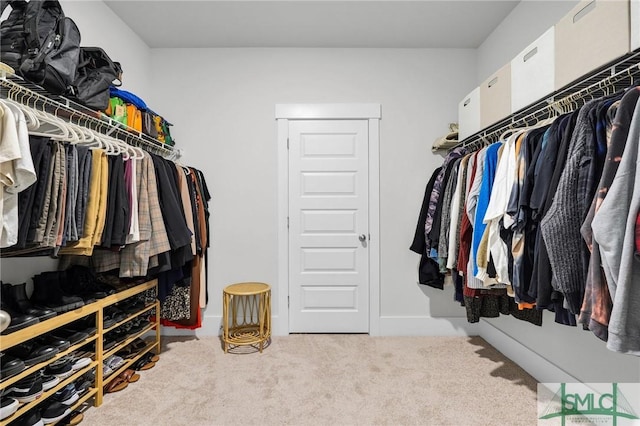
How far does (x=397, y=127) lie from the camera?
286cm

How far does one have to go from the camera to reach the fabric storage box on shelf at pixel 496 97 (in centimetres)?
183

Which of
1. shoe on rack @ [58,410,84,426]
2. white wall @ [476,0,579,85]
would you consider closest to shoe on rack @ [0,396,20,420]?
shoe on rack @ [58,410,84,426]

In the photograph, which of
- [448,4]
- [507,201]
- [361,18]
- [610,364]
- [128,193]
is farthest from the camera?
[361,18]

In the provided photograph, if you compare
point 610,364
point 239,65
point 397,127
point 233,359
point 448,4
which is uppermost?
point 448,4

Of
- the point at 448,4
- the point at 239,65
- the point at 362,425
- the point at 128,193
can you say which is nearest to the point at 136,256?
the point at 128,193

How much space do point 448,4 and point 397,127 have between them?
3.15 ft

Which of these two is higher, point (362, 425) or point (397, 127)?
point (397, 127)

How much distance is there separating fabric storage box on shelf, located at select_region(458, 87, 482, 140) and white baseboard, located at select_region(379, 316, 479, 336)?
1.60 meters

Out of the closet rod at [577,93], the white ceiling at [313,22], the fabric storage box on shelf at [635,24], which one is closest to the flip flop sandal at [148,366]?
the white ceiling at [313,22]

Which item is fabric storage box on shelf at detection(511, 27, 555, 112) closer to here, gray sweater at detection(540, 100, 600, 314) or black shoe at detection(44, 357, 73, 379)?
gray sweater at detection(540, 100, 600, 314)

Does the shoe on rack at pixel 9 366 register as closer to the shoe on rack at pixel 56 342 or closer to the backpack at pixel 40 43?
the shoe on rack at pixel 56 342

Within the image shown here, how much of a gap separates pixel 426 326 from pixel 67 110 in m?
2.98

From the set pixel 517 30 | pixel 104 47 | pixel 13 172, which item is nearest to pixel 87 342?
pixel 13 172

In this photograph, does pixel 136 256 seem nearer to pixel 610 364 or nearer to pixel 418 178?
pixel 418 178
